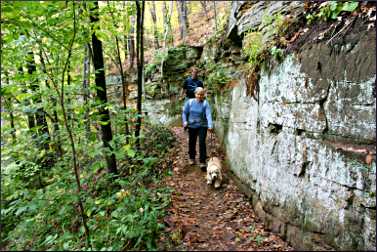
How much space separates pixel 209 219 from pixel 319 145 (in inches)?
102

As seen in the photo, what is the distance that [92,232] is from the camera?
471 centimetres

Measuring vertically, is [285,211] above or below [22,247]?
above

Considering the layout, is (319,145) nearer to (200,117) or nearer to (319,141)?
(319,141)

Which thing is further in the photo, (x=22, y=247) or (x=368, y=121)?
(x=22, y=247)

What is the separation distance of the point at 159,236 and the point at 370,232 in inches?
118

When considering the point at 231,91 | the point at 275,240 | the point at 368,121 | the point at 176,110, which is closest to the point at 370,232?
the point at 368,121

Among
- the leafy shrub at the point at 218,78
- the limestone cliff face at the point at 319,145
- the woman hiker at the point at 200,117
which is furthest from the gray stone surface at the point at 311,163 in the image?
the leafy shrub at the point at 218,78

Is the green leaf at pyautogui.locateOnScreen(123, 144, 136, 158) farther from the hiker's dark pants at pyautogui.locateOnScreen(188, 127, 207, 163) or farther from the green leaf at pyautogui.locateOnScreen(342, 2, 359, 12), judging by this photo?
the green leaf at pyautogui.locateOnScreen(342, 2, 359, 12)

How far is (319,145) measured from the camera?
371 cm

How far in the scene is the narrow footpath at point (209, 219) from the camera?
4336 millimetres

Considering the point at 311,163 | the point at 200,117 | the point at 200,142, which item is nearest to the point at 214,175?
the point at 200,142

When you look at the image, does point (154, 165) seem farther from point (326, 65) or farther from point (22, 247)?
point (326, 65)

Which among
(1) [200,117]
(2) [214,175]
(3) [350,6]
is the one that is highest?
(3) [350,6]

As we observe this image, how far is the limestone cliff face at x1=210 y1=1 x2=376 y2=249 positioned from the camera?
3.07 meters
